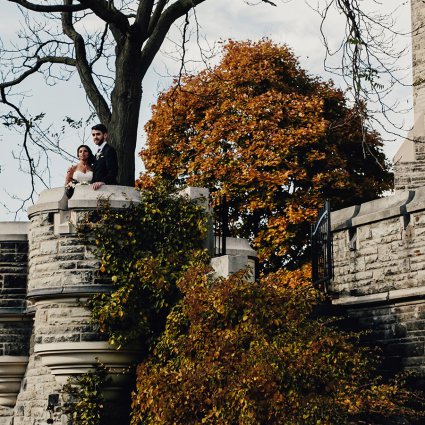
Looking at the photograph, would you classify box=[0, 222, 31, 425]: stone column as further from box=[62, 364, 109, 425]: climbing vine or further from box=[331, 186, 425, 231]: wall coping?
box=[331, 186, 425, 231]: wall coping

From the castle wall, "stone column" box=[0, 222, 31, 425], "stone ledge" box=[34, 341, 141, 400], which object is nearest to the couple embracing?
"stone column" box=[0, 222, 31, 425]

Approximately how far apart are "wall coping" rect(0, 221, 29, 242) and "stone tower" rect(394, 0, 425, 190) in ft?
29.6

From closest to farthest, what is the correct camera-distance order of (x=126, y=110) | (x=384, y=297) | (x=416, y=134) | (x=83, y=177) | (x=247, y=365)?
(x=247, y=365)
(x=83, y=177)
(x=384, y=297)
(x=126, y=110)
(x=416, y=134)

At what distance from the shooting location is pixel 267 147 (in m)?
23.1

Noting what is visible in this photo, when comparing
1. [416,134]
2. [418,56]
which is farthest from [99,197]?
[418,56]

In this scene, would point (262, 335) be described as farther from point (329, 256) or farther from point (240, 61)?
point (240, 61)

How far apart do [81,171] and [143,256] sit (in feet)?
4.42

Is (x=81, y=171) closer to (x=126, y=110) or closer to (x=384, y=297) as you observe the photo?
(x=126, y=110)

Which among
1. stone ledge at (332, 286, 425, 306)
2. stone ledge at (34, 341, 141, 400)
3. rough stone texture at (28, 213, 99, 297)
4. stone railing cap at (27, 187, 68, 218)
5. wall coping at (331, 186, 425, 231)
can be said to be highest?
wall coping at (331, 186, 425, 231)

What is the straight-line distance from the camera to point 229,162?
2312cm

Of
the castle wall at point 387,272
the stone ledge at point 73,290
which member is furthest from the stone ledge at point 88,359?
the castle wall at point 387,272

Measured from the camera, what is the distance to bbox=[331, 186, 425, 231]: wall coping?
1376cm

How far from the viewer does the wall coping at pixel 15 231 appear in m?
13.2

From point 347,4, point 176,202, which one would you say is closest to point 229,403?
point 176,202
